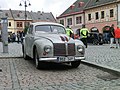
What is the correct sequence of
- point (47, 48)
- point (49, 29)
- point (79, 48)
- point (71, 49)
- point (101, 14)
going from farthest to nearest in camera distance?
Answer: point (101, 14), point (49, 29), point (79, 48), point (71, 49), point (47, 48)

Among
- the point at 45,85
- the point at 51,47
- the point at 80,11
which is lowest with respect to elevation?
the point at 45,85

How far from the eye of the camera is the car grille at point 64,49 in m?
9.42

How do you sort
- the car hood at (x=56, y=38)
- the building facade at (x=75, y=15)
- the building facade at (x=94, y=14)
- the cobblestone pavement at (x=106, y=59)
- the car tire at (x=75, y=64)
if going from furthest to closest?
the building facade at (x=75, y=15) < the building facade at (x=94, y=14) < the car tire at (x=75, y=64) < the cobblestone pavement at (x=106, y=59) < the car hood at (x=56, y=38)

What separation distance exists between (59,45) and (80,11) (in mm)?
48363

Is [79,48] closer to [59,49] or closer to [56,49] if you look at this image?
[59,49]

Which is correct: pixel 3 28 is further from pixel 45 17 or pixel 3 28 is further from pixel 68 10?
pixel 45 17

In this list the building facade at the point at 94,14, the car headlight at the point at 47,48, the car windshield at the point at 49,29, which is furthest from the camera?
the building facade at the point at 94,14

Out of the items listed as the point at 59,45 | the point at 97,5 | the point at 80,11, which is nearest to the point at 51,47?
the point at 59,45

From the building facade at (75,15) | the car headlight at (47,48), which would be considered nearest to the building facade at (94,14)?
the building facade at (75,15)

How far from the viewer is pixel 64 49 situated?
951 centimetres

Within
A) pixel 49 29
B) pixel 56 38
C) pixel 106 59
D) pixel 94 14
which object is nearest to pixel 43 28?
pixel 49 29

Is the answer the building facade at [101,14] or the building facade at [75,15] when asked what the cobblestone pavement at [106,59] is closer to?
the building facade at [101,14]

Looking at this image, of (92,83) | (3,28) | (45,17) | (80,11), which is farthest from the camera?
(45,17)

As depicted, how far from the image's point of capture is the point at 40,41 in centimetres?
→ 974
